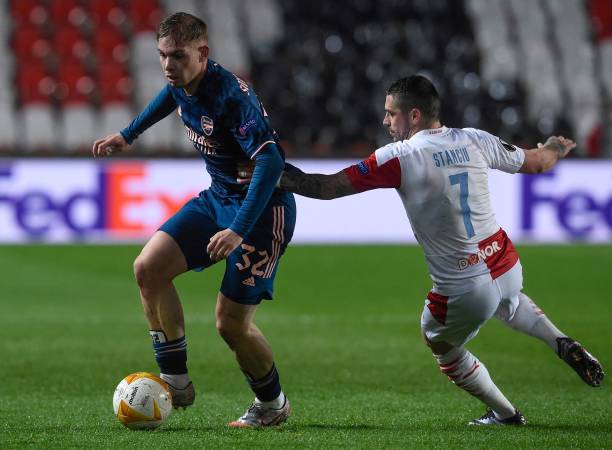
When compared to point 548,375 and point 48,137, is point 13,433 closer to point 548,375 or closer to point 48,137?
point 548,375

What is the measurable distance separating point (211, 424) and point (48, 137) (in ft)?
40.8

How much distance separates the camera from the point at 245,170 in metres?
5.36

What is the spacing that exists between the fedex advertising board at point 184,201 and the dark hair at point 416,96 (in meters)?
9.54

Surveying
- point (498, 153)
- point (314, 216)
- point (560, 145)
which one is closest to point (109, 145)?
point (498, 153)

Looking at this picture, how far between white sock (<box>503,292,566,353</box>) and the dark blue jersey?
1.39 m

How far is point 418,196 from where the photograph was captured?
207 inches

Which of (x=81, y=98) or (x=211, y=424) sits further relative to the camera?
(x=81, y=98)

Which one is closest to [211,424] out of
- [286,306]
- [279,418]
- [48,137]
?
[279,418]

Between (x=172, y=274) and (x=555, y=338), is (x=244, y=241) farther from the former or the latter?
(x=555, y=338)

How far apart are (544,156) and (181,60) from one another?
183 centimetres

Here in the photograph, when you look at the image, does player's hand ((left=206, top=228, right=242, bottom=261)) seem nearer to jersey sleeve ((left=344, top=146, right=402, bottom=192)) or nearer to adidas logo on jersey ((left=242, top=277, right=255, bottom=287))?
adidas logo on jersey ((left=242, top=277, right=255, bottom=287))

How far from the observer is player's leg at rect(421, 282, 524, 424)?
209 inches

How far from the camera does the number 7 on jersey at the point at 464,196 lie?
17.3ft

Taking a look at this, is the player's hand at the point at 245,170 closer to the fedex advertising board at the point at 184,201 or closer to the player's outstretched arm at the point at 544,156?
the player's outstretched arm at the point at 544,156
